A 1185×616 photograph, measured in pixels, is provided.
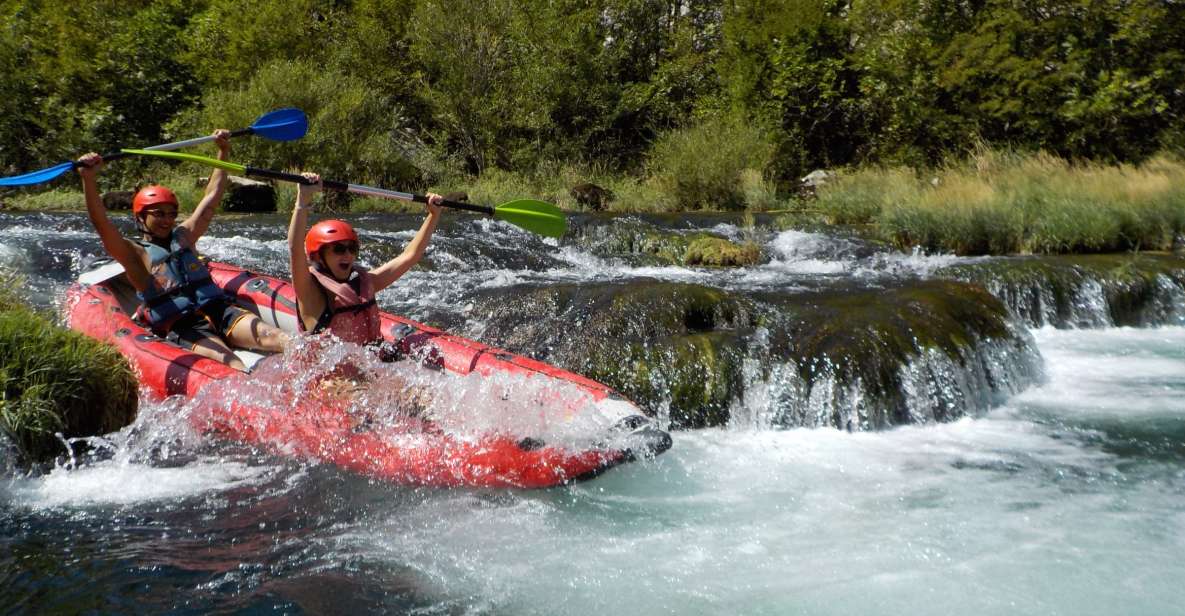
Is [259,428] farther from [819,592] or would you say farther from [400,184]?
[400,184]

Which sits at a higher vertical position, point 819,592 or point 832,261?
point 832,261

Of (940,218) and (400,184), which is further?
(400,184)

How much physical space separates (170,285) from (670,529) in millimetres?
2872

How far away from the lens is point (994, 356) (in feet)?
20.0

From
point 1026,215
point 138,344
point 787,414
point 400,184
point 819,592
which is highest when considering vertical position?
point 400,184

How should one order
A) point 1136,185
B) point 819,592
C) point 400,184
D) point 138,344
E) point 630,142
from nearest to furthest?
point 819,592, point 138,344, point 1136,185, point 400,184, point 630,142

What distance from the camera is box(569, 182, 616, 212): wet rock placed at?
1381 centimetres

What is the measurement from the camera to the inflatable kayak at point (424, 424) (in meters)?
4.05

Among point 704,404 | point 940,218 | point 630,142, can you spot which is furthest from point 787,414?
point 630,142

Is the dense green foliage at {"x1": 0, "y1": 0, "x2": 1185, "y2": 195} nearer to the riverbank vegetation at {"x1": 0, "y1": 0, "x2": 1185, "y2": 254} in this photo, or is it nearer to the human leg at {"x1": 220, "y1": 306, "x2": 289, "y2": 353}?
the riverbank vegetation at {"x1": 0, "y1": 0, "x2": 1185, "y2": 254}

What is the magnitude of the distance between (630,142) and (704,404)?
1383 cm

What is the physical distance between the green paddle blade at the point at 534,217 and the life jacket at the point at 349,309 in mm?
1276

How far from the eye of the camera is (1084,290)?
25.5ft

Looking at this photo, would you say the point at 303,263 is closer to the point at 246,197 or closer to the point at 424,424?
the point at 424,424
